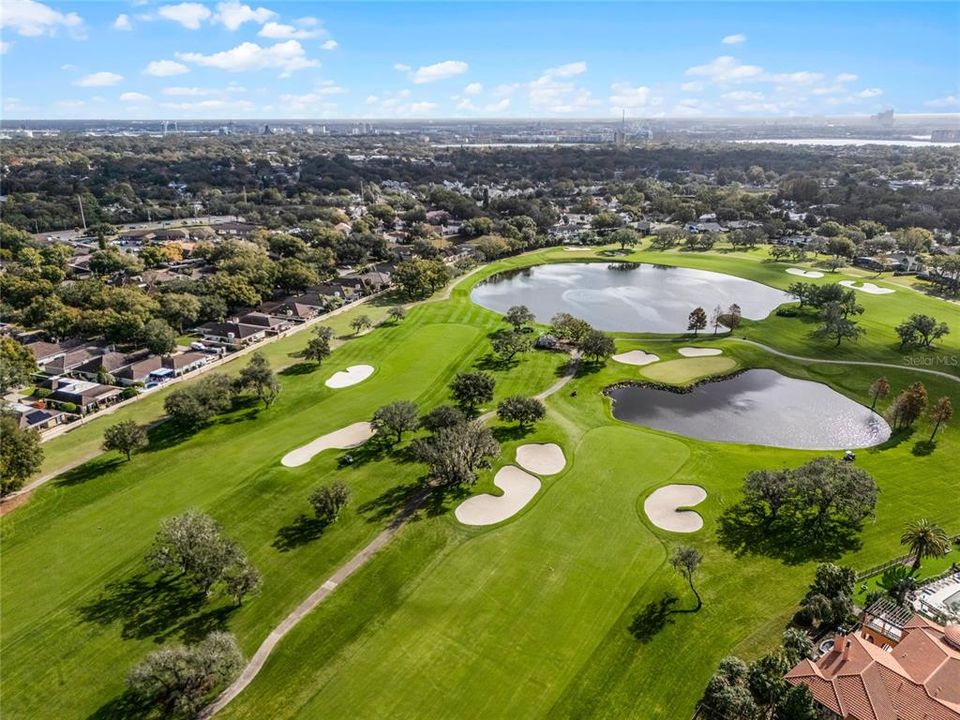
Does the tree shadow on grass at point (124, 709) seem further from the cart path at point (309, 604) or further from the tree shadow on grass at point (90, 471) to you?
the tree shadow on grass at point (90, 471)

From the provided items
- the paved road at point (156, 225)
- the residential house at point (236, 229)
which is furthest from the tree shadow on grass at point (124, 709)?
the paved road at point (156, 225)

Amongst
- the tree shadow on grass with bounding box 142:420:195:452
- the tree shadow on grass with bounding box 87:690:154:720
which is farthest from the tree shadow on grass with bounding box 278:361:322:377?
the tree shadow on grass with bounding box 87:690:154:720

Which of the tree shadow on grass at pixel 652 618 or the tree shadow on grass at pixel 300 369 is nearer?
the tree shadow on grass at pixel 652 618

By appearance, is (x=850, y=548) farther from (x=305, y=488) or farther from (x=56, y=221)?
(x=56, y=221)

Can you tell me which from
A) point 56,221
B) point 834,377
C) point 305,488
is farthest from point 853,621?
point 56,221

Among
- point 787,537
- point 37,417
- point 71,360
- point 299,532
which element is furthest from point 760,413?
point 71,360
